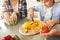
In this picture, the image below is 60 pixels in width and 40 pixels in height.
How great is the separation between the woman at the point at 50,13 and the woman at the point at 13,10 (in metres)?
0.06

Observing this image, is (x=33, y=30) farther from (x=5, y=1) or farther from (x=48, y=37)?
(x=5, y=1)

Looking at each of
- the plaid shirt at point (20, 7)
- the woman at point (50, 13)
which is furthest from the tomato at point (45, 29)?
the plaid shirt at point (20, 7)

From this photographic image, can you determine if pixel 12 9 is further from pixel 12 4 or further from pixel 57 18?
pixel 57 18

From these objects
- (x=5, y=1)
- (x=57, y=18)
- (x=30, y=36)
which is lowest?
(x=30, y=36)

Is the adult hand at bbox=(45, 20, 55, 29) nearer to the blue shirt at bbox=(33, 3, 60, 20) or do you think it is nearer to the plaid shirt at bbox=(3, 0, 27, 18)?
the blue shirt at bbox=(33, 3, 60, 20)

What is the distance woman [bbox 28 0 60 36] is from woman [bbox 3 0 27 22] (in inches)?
2.4

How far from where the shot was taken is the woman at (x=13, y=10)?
3.96ft

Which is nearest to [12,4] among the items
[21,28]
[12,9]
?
[12,9]

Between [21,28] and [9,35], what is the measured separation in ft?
0.30

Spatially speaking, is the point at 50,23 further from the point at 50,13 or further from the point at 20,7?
the point at 20,7

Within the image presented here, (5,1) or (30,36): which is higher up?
(5,1)

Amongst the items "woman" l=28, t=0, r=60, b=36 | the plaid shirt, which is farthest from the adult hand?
the plaid shirt

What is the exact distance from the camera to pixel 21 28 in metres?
1.21

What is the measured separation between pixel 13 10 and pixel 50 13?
246mm
